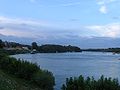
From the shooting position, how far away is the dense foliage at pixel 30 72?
99.0 ft

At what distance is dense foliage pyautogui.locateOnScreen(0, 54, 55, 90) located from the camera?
99.0 feet

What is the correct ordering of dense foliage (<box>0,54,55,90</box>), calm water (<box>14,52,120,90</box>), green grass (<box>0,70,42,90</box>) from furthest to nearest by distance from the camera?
calm water (<box>14,52,120,90</box>)
dense foliage (<box>0,54,55,90</box>)
green grass (<box>0,70,42,90</box>)

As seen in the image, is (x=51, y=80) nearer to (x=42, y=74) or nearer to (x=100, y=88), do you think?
(x=42, y=74)

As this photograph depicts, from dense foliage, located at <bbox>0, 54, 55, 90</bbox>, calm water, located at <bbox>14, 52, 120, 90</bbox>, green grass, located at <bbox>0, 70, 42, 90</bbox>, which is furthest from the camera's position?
calm water, located at <bbox>14, 52, 120, 90</bbox>

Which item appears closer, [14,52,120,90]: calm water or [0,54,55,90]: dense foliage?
[0,54,55,90]: dense foliage

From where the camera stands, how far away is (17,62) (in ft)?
128

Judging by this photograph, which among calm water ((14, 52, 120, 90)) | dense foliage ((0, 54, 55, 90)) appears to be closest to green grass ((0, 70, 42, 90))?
dense foliage ((0, 54, 55, 90))

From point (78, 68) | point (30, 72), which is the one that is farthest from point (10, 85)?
point (78, 68)

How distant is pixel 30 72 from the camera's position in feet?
115

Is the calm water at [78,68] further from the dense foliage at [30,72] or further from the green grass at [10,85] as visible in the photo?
the green grass at [10,85]

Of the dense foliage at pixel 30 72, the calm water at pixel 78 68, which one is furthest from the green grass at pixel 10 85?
the calm water at pixel 78 68

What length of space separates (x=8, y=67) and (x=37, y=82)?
32.2 feet

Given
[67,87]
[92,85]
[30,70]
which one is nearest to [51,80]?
[30,70]

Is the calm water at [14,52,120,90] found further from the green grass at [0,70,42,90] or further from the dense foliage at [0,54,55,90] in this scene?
the green grass at [0,70,42,90]
